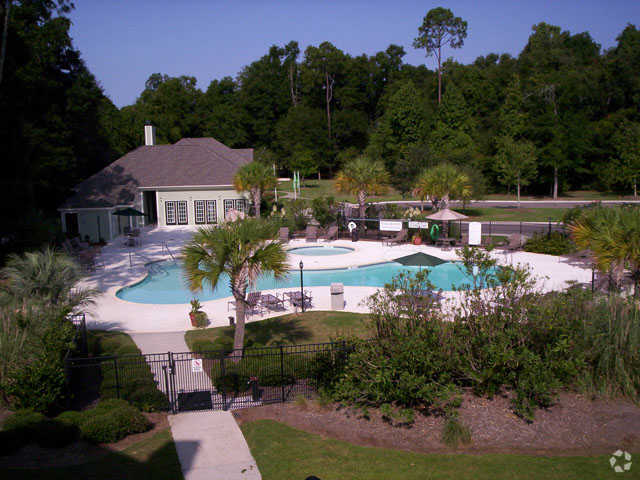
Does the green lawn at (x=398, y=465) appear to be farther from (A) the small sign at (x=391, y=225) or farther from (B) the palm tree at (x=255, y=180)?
(B) the palm tree at (x=255, y=180)

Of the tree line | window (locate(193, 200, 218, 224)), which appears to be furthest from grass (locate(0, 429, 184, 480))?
window (locate(193, 200, 218, 224))

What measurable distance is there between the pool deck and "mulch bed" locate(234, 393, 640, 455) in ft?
9.88

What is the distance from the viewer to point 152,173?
1583 inches

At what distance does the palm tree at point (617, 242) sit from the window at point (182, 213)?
29667mm

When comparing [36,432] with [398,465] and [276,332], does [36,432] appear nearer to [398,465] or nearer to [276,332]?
[398,465]

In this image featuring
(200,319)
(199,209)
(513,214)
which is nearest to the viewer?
(200,319)

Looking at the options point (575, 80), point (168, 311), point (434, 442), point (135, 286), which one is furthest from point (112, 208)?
point (575, 80)

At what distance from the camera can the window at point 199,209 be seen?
39500 mm

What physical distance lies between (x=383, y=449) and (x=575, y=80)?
65.8 metres

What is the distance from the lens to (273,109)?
8206cm

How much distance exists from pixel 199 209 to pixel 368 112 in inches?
2001

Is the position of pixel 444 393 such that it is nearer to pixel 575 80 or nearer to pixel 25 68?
pixel 25 68

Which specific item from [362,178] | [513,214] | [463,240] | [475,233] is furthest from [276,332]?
[513,214]

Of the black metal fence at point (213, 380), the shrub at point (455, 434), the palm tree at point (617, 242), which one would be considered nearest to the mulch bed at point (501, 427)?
the shrub at point (455, 434)
